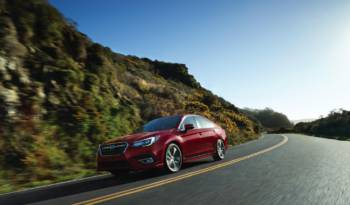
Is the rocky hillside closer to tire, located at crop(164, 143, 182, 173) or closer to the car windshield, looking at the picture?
the car windshield

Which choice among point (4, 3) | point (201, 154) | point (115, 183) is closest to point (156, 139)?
point (115, 183)

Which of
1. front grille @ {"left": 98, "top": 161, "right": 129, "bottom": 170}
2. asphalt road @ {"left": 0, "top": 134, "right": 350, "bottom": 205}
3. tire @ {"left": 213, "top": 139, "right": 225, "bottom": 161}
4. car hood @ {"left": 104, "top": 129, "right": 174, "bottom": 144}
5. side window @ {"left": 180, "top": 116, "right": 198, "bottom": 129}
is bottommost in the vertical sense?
asphalt road @ {"left": 0, "top": 134, "right": 350, "bottom": 205}

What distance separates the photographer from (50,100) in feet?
56.1

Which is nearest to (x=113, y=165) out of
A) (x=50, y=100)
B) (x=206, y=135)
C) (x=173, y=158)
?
(x=173, y=158)

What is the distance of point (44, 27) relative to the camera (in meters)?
19.8

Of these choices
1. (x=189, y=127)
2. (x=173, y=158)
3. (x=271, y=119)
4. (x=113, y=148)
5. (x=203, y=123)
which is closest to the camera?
(x=113, y=148)

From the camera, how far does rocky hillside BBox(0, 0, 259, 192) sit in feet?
44.3

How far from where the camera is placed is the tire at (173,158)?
11.4 meters

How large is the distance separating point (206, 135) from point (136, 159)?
370 centimetres

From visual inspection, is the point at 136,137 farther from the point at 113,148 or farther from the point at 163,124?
the point at 163,124

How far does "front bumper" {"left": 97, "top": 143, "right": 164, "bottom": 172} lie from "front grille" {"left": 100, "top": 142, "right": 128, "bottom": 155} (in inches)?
3.6

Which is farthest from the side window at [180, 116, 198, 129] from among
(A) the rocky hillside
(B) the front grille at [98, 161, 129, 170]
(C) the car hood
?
(A) the rocky hillside

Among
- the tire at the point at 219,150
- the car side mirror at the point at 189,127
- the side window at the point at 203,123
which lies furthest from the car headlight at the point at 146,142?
the tire at the point at 219,150

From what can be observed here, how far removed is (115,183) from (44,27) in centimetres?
1155
